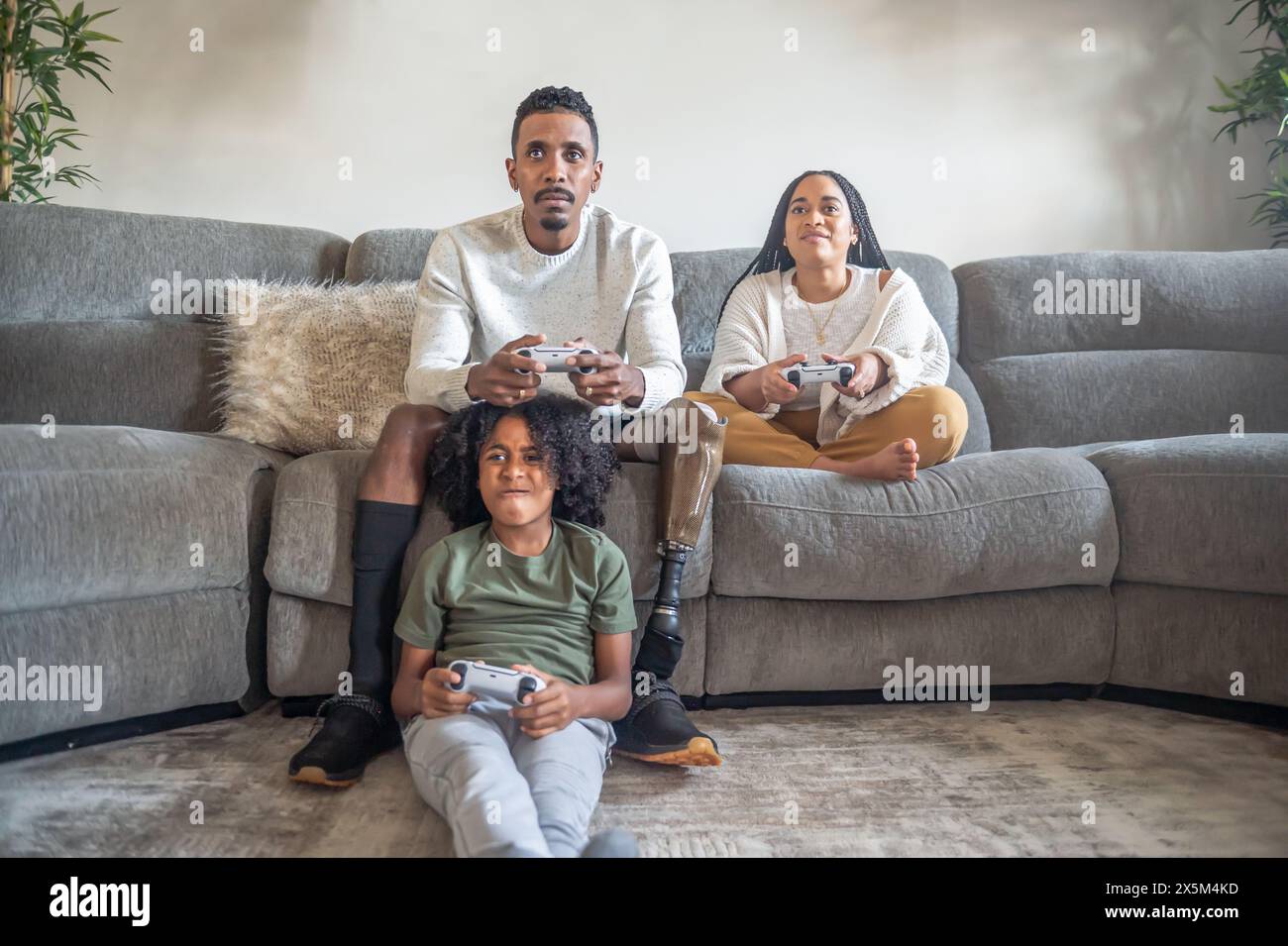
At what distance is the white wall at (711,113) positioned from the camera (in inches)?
107

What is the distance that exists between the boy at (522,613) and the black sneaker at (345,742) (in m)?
0.07

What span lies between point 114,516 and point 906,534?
1260 mm

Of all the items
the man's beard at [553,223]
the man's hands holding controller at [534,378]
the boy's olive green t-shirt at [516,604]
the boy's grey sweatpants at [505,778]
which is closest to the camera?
the boy's grey sweatpants at [505,778]

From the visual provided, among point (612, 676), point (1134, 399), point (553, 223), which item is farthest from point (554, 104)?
point (1134, 399)

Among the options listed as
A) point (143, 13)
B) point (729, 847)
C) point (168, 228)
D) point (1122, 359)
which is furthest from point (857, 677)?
point (143, 13)

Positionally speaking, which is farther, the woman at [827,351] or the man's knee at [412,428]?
the woman at [827,351]

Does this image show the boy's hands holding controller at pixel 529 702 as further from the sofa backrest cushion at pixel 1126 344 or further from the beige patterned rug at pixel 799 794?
the sofa backrest cushion at pixel 1126 344

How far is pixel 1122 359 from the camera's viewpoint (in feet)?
7.67

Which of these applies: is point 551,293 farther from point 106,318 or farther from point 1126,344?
point 1126,344

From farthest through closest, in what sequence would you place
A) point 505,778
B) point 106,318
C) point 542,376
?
1. point 106,318
2. point 542,376
3. point 505,778

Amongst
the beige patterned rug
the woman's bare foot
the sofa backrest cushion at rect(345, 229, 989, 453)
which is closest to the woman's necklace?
the sofa backrest cushion at rect(345, 229, 989, 453)

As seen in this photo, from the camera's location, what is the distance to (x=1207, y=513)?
1615 millimetres

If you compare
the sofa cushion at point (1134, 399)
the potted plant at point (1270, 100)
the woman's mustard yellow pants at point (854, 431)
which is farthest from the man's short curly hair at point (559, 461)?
the potted plant at point (1270, 100)
